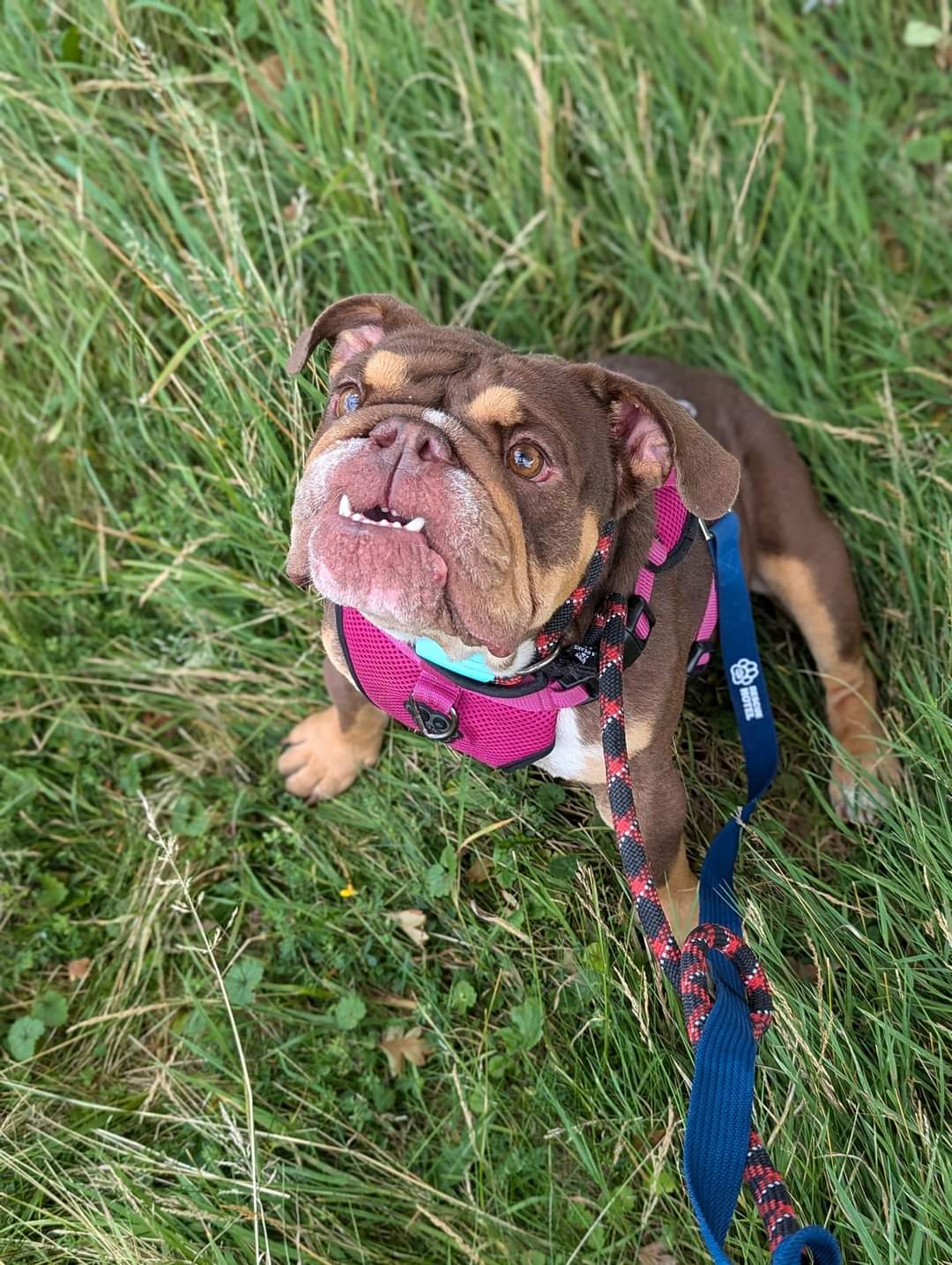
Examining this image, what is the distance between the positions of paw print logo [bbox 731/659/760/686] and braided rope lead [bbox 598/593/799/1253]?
0.94m

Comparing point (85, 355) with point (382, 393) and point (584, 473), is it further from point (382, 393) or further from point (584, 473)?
point (584, 473)

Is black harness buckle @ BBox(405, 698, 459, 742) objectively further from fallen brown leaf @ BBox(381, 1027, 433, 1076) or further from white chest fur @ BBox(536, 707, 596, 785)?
fallen brown leaf @ BBox(381, 1027, 433, 1076)

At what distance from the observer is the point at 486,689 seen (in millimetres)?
2775

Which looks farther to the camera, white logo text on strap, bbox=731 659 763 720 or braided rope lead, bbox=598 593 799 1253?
white logo text on strap, bbox=731 659 763 720

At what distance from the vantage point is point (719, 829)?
3.53 metres

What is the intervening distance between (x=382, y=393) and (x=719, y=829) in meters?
1.83

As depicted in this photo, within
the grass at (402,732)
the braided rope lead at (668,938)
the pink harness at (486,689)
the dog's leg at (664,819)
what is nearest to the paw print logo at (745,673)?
the grass at (402,732)

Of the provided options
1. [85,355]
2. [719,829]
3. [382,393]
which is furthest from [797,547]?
[85,355]

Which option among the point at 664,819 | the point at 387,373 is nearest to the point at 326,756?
the point at 664,819

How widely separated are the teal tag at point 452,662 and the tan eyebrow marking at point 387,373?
620 millimetres

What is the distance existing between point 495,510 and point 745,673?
150cm

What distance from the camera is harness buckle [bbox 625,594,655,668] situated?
2730 mm

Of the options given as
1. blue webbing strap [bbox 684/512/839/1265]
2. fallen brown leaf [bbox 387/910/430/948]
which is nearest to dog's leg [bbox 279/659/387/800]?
fallen brown leaf [bbox 387/910/430/948]

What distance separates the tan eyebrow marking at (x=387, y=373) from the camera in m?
2.58
